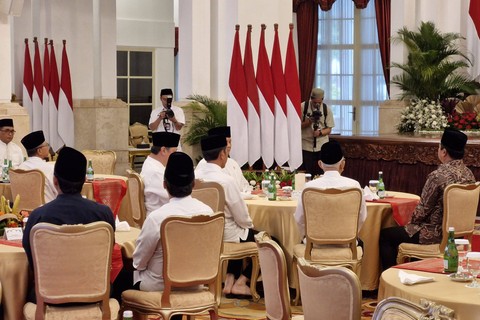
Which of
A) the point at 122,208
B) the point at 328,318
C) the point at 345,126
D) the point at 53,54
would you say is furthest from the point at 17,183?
the point at 345,126

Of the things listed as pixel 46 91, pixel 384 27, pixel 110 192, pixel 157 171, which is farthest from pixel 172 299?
pixel 384 27

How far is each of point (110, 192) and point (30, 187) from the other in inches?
52.7

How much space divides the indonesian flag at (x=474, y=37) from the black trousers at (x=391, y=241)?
8.70 metres

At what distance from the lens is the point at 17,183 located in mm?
9875

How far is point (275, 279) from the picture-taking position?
17.4 ft

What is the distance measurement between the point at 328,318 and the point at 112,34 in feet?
50.9

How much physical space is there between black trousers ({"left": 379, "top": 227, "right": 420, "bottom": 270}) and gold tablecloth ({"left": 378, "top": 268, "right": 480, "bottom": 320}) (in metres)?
2.85

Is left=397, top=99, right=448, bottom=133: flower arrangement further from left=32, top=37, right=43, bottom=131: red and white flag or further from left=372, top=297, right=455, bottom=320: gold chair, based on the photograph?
left=372, top=297, right=455, bottom=320: gold chair

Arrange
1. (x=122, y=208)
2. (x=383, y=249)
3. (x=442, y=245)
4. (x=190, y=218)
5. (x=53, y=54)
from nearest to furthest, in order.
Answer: (x=190, y=218), (x=442, y=245), (x=383, y=249), (x=122, y=208), (x=53, y=54)

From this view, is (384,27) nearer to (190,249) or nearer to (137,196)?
(137,196)

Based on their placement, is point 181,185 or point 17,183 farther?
point 17,183

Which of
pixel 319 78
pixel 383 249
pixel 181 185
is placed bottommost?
pixel 383 249

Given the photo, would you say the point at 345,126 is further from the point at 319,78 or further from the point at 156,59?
the point at 156,59

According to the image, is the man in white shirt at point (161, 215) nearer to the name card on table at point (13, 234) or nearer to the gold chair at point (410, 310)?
the name card on table at point (13, 234)
